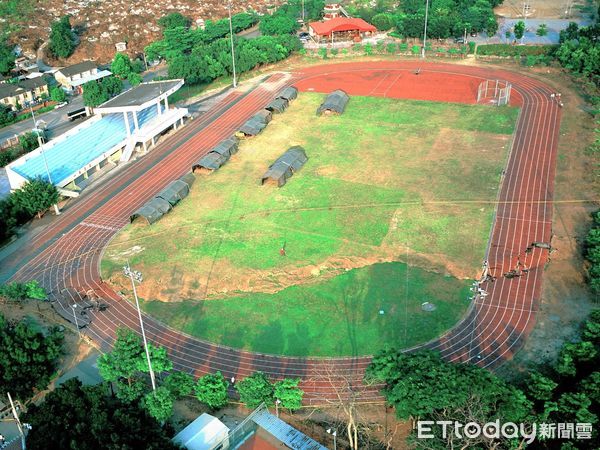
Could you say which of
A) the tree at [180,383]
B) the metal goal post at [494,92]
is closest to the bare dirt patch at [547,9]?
the metal goal post at [494,92]

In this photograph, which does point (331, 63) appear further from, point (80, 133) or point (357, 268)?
point (357, 268)

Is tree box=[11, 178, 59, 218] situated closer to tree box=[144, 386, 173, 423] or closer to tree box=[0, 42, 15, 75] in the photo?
tree box=[144, 386, 173, 423]

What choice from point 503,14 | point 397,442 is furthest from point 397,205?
point 503,14

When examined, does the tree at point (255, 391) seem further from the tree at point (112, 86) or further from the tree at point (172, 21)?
the tree at point (172, 21)

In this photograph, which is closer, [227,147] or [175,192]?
[175,192]

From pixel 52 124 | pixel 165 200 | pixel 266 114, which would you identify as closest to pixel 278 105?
pixel 266 114

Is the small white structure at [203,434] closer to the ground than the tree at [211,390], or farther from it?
closer to the ground

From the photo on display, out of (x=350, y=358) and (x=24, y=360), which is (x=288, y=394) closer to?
(x=350, y=358)
